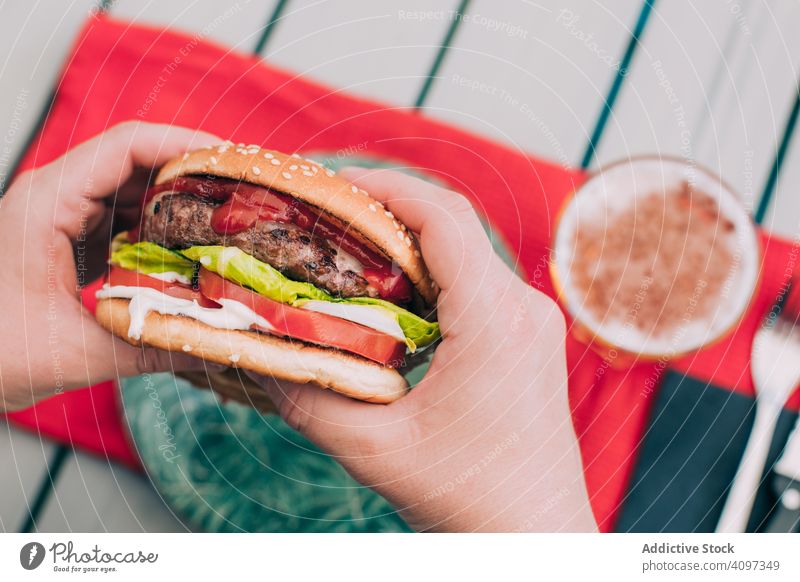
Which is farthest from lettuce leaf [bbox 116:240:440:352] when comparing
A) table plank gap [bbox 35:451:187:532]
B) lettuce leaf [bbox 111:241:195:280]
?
table plank gap [bbox 35:451:187:532]

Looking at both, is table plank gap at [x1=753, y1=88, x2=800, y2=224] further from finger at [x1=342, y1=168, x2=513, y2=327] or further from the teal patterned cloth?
the teal patterned cloth

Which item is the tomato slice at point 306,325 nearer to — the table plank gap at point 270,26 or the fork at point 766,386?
the table plank gap at point 270,26

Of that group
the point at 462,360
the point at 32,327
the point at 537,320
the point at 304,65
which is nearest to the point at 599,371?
the point at 537,320

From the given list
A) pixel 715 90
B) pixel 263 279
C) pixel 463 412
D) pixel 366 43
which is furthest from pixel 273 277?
pixel 715 90

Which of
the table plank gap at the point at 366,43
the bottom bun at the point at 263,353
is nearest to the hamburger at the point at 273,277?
the bottom bun at the point at 263,353

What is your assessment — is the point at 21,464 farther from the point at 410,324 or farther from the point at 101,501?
the point at 410,324
